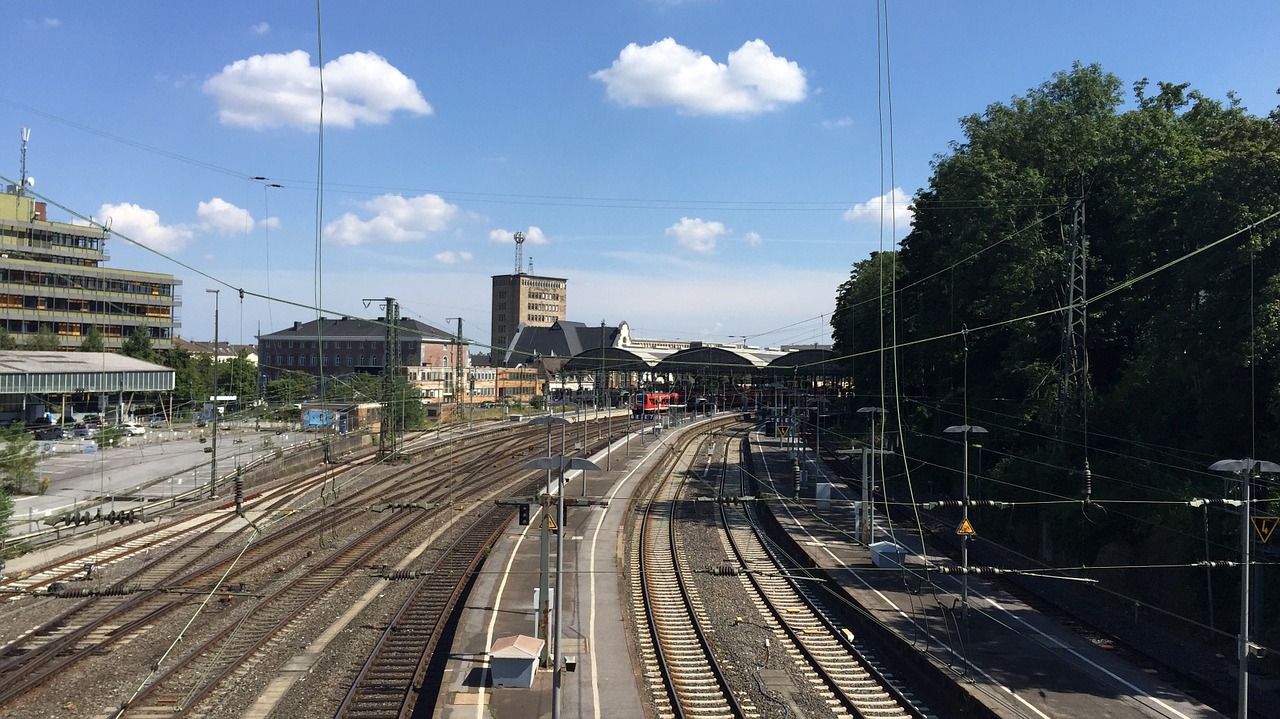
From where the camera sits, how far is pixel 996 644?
16.3 m

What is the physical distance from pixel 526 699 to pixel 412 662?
9.40 ft

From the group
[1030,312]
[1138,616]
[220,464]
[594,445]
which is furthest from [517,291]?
[1138,616]

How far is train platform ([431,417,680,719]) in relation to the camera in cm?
1273

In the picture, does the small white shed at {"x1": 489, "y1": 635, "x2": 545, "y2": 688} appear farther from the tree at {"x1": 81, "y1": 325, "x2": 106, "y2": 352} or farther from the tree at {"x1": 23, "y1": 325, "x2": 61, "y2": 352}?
the tree at {"x1": 81, "y1": 325, "x2": 106, "y2": 352}

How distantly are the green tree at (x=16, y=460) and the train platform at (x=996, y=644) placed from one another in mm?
24108

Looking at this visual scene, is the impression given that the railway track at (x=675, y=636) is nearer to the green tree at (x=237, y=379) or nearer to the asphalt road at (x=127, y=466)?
the asphalt road at (x=127, y=466)

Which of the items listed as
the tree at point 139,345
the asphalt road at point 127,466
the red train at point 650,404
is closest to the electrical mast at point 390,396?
the asphalt road at point 127,466

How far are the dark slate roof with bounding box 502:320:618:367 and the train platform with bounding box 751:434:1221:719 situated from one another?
105 metres

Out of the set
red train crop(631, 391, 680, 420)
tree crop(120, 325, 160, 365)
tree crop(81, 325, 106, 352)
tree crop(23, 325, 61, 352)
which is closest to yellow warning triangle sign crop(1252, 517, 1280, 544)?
red train crop(631, 391, 680, 420)

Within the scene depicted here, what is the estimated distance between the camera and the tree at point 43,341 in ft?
171

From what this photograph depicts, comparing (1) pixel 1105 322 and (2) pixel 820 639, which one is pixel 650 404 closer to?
(1) pixel 1105 322

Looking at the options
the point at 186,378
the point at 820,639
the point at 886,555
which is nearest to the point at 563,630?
the point at 820,639

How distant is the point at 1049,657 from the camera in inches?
612

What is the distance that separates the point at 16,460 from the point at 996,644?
1114 inches
